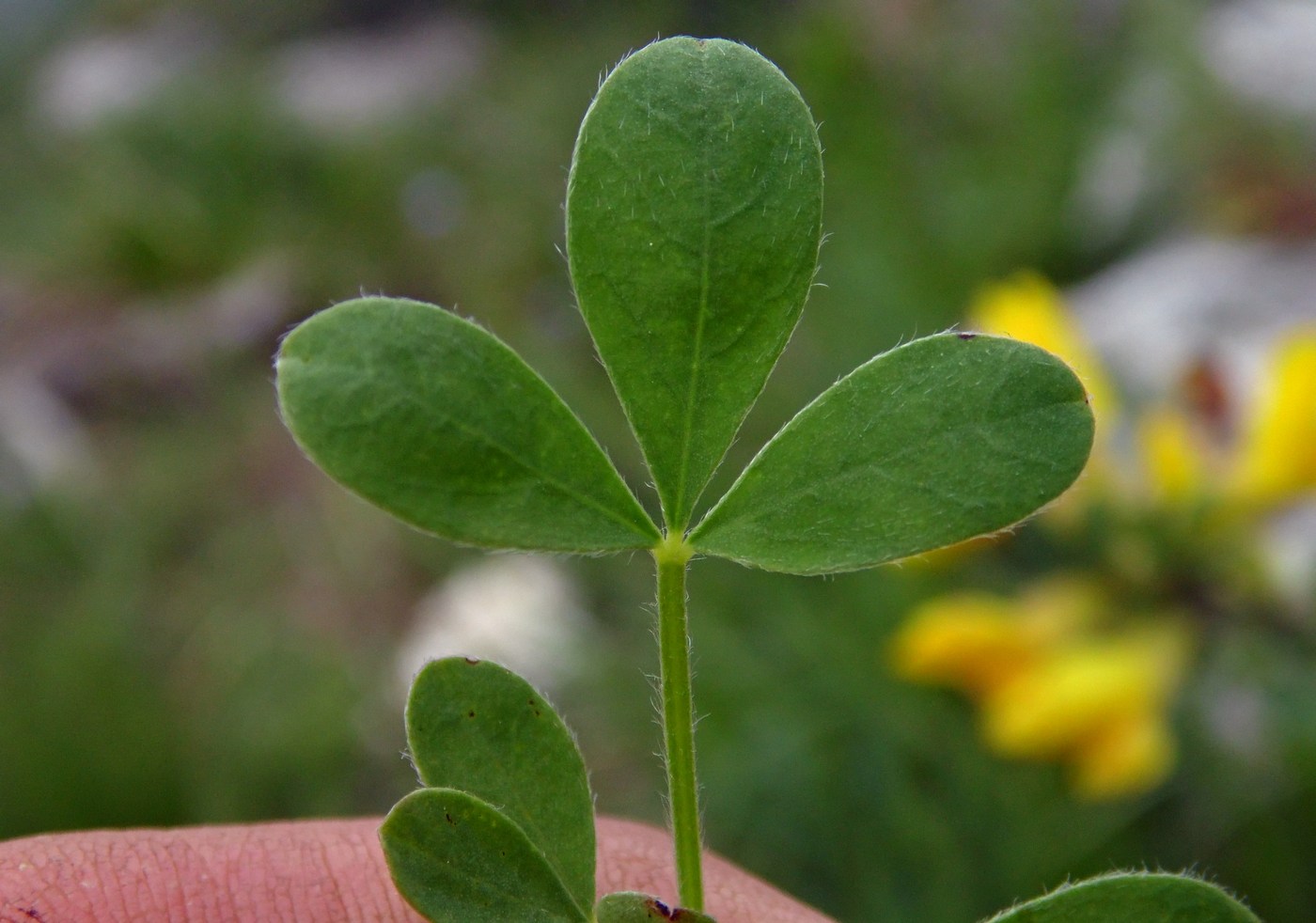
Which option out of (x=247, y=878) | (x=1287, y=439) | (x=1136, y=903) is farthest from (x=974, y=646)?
(x=1136, y=903)

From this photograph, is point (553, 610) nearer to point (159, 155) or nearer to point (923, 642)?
point (923, 642)

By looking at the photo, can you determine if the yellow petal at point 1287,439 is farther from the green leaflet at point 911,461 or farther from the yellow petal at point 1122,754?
the green leaflet at point 911,461

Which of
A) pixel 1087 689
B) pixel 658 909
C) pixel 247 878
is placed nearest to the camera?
pixel 658 909

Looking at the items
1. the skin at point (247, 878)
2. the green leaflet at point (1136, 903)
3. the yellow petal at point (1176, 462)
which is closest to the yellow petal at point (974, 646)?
the yellow petal at point (1176, 462)

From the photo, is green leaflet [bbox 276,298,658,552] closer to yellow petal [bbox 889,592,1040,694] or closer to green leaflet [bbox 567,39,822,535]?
green leaflet [bbox 567,39,822,535]

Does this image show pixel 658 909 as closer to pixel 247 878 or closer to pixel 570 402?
Answer: pixel 247 878

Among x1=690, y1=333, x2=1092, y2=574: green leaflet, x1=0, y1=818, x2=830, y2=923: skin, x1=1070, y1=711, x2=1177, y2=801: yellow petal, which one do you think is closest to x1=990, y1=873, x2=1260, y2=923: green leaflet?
x1=690, y1=333, x2=1092, y2=574: green leaflet
